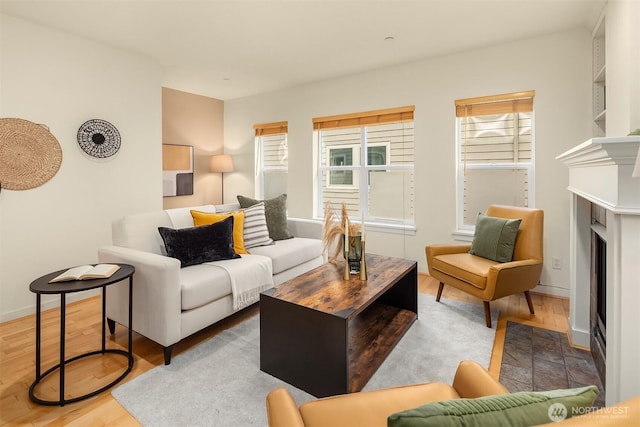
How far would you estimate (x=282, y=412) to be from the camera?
3.05 feet

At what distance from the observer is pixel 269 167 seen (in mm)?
5340

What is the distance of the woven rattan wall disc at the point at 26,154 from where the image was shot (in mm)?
2719

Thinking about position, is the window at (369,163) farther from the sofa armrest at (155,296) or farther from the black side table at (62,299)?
the black side table at (62,299)

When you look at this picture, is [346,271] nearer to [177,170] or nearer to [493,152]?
[493,152]

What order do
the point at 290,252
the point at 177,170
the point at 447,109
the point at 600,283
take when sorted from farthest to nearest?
the point at 177,170, the point at 447,109, the point at 290,252, the point at 600,283

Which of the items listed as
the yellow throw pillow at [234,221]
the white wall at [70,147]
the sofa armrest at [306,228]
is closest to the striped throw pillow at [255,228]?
the yellow throw pillow at [234,221]

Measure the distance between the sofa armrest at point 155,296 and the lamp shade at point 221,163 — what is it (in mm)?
3149

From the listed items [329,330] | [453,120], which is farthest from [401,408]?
[453,120]

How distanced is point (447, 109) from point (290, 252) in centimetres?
232

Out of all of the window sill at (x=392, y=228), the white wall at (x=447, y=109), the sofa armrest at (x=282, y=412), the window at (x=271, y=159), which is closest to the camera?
Result: the sofa armrest at (x=282, y=412)

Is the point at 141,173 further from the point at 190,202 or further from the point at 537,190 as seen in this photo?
the point at 537,190

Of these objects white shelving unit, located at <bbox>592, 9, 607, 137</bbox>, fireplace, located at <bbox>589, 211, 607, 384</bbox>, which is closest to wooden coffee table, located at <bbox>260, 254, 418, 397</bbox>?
fireplace, located at <bbox>589, 211, 607, 384</bbox>

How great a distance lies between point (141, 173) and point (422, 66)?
11.1 ft

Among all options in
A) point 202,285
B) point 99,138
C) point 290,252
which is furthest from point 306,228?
point 99,138
